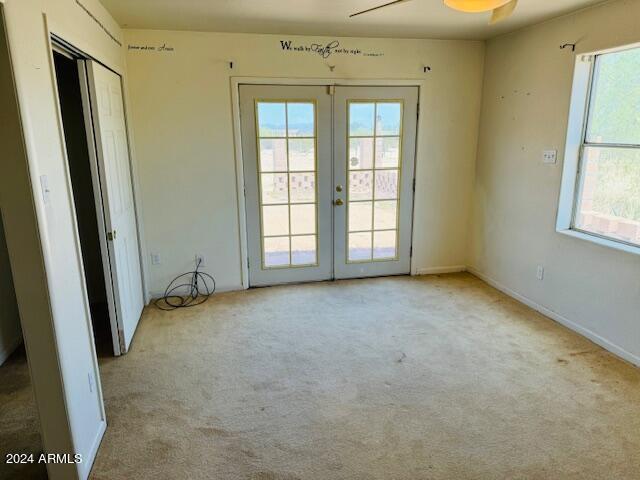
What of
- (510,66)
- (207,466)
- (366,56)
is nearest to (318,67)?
(366,56)

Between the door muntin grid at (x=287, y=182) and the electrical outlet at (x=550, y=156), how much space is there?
2050mm

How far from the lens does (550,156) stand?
3.59 meters

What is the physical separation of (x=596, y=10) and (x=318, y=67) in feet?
7.30

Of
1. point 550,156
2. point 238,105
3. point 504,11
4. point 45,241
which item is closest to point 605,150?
point 550,156

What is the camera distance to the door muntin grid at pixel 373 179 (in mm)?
4273

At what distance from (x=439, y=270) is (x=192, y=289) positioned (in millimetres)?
2699

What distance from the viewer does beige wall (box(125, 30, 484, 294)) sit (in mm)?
3797

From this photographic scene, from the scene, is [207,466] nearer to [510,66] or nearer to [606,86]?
[606,86]

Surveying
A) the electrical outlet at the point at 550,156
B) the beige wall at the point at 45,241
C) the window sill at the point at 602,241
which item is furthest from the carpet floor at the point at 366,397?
the electrical outlet at the point at 550,156

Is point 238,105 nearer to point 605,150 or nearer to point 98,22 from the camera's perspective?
point 98,22

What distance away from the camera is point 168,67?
3.77 metres

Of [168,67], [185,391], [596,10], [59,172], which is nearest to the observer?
[59,172]

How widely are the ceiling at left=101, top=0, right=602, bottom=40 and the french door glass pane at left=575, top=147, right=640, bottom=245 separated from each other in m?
1.09

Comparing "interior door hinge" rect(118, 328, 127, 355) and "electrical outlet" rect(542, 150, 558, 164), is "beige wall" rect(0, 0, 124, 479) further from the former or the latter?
"electrical outlet" rect(542, 150, 558, 164)
